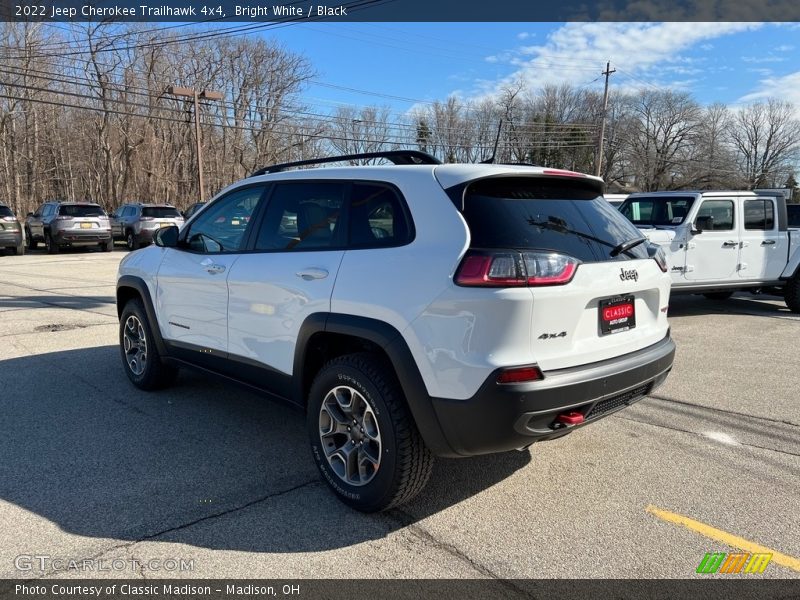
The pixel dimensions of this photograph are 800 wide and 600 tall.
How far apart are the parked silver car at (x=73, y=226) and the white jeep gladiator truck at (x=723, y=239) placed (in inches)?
739

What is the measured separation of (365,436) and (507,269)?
121cm

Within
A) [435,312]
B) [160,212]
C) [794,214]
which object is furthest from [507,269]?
[160,212]

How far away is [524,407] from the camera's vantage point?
2.60 meters

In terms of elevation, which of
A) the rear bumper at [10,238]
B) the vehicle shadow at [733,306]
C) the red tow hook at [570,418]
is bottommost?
the vehicle shadow at [733,306]

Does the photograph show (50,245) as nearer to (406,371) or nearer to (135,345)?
(135,345)

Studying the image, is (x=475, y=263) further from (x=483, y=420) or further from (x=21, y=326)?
(x=21, y=326)

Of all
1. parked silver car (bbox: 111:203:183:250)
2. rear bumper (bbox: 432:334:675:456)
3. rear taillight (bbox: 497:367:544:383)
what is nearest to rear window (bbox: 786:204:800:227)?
rear bumper (bbox: 432:334:675:456)

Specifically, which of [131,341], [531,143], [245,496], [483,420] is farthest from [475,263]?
[531,143]

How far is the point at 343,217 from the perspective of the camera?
3.34 m

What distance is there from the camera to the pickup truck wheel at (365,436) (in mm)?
2877

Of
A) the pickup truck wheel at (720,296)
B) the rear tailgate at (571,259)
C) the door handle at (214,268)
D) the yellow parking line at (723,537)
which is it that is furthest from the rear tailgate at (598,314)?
the pickup truck wheel at (720,296)

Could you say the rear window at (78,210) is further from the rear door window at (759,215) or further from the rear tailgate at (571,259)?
the rear tailgate at (571,259)

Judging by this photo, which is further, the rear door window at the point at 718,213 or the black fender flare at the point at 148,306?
the rear door window at the point at 718,213

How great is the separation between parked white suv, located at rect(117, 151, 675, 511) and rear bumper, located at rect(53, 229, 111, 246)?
64.5 ft
